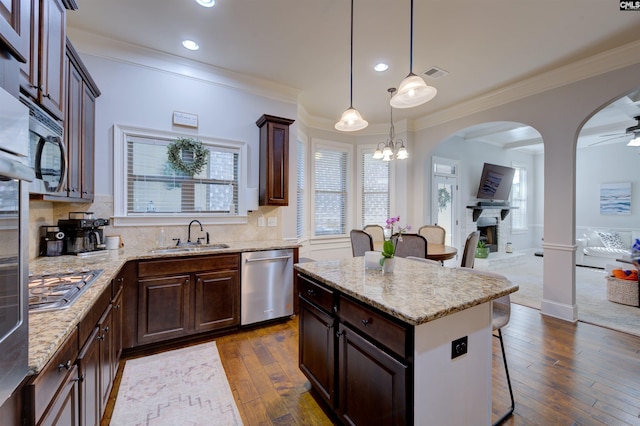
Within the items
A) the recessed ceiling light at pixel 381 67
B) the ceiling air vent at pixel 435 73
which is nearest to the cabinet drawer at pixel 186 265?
the recessed ceiling light at pixel 381 67

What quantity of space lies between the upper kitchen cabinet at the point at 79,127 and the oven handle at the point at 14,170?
1.94 metres

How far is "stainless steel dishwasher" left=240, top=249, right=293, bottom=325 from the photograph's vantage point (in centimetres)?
306

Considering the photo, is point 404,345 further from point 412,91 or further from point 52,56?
point 52,56

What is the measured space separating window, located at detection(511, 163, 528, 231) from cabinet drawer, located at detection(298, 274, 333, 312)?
8201 millimetres

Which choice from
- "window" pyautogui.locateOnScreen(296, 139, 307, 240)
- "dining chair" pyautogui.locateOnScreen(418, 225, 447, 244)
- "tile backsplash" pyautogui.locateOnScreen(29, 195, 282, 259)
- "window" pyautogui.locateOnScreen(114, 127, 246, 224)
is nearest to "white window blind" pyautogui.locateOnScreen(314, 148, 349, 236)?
"window" pyautogui.locateOnScreen(296, 139, 307, 240)

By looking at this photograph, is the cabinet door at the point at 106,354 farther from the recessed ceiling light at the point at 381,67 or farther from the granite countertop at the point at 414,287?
the recessed ceiling light at the point at 381,67

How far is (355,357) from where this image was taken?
4.91ft

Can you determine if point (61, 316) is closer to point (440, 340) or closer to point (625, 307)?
point (440, 340)

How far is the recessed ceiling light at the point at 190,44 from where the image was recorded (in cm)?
295

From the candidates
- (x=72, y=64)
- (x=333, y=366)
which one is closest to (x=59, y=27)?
(x=72, y=64)

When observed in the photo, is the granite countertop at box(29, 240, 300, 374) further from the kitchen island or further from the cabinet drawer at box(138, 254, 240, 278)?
the kitchen island

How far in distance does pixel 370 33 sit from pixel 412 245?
2.44 m

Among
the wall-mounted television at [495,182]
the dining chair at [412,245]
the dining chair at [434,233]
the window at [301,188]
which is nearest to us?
the dining chair at [412,245]

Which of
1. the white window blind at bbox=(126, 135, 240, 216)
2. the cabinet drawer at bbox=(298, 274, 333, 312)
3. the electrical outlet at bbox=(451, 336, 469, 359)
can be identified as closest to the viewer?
the electrical outlet at bbox=(451, 336, 469, 359)
